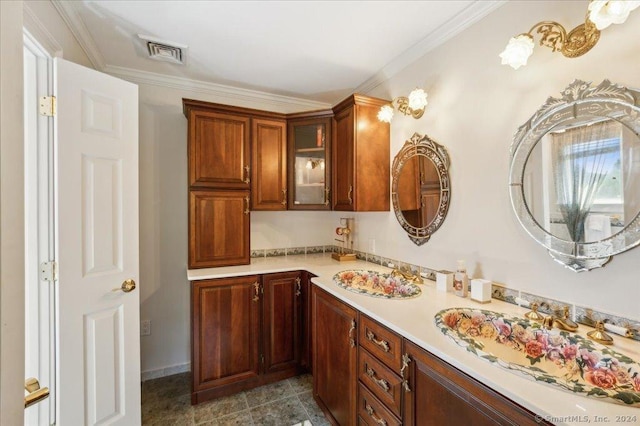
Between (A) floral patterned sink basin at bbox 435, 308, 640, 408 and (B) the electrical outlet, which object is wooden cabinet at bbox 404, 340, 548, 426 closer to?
(A) floral patterned sink basin at bbox 435, 308, 640, 408

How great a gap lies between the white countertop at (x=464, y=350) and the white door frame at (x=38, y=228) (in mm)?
774

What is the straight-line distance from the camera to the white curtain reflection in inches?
42.8

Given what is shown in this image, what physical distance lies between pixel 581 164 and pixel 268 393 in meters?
2.46

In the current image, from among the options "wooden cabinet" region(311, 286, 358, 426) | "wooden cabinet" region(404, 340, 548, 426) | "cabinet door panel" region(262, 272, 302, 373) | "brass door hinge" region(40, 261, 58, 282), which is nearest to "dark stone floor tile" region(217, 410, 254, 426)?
"cabinet door panel" region(262, 272, 302, 373)

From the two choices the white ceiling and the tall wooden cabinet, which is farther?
the tall wooden cabinet

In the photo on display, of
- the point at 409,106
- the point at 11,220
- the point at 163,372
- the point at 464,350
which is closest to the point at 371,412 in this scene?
the point at 464,350

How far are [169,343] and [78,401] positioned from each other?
3.25 ft

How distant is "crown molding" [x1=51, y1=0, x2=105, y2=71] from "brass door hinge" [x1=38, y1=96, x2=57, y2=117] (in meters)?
0.57

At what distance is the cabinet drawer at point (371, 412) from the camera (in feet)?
4.21

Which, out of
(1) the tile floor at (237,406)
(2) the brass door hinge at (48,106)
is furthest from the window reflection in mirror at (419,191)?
(2) the brass door hinge at (48,106)

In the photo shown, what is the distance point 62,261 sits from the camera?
143 centimetres

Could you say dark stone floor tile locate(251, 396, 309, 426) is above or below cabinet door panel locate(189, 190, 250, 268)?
below

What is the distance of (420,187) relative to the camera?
6.48 ft

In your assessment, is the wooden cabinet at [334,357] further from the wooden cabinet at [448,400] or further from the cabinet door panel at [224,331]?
the cabinet door panel at [224,331]
